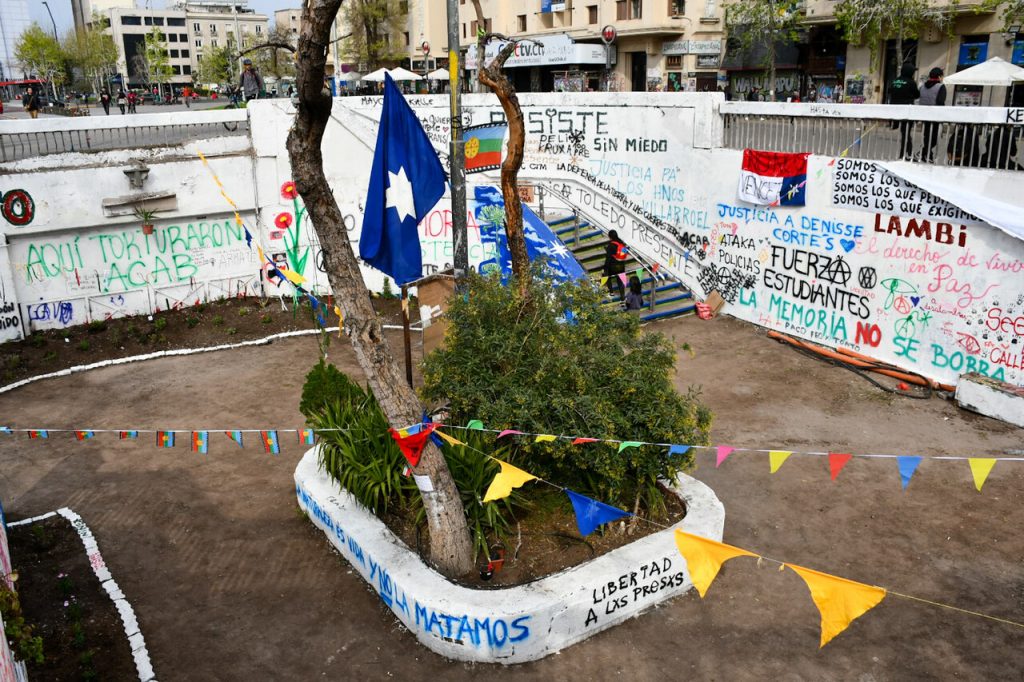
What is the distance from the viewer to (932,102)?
15484mm

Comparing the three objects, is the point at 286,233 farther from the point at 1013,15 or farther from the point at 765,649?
the point at 1013,15

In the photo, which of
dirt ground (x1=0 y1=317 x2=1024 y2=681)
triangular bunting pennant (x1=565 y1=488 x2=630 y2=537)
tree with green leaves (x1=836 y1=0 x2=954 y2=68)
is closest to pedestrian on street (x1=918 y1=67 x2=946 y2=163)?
dirt ground (x1=0 y1=317 x2=1024 y2=681)

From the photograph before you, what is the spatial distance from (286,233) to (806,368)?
10606 millimetres

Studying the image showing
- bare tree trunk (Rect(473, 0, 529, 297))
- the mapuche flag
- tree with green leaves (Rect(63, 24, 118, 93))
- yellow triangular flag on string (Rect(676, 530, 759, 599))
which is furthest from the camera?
tree with green leaves (Rect(63, 24, 118, 93))

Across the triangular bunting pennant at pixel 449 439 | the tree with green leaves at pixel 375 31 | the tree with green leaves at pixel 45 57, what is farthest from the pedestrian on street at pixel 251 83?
the tree with green leaves at pixel 45 57

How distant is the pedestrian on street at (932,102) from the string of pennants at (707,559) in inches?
298

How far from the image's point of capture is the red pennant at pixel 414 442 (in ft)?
24.3

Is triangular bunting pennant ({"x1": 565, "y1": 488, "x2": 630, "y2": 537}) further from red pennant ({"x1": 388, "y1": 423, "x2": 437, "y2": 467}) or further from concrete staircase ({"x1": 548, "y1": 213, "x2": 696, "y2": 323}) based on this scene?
concrete staircase ({"x1": 548, "y1": 213, "x2": 696, "y2": 323})

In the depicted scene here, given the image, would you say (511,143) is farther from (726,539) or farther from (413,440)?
(726,539)

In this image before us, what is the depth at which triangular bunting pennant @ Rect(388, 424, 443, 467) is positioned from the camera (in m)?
7.40

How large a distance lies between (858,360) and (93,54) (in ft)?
259

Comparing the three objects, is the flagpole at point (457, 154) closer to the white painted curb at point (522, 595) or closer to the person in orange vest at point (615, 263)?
the white painted curb at point (522, 595)

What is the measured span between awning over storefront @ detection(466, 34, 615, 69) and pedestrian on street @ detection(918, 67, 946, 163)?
26714 millimetres

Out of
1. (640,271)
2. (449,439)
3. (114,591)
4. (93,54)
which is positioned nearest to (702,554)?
(449,439)
